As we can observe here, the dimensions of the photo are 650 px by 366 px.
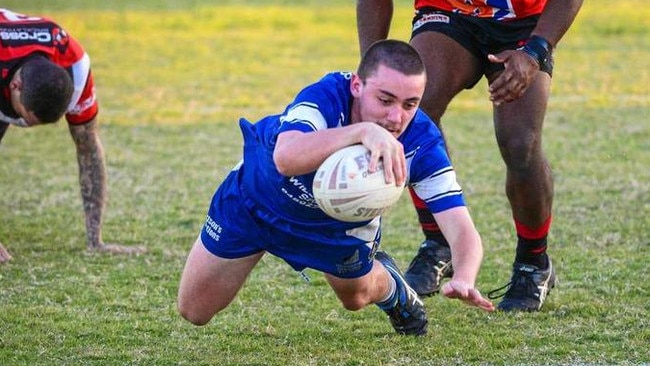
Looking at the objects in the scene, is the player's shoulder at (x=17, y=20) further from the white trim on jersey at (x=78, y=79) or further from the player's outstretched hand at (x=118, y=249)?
the player's outstretched hand at (x=118, y=249)

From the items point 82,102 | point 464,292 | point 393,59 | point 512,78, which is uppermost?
point 393,59

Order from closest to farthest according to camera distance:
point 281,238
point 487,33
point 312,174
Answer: point 312,174, point 281,238, point 487,33

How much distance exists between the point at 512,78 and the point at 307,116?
1.25 meters

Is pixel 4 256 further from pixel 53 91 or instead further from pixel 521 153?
pixel 521 153

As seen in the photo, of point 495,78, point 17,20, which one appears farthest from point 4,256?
point 495,78

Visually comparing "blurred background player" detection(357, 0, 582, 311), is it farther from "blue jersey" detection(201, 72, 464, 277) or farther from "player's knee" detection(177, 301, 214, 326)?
"player's knee" detection(177, 301, 214, 326)

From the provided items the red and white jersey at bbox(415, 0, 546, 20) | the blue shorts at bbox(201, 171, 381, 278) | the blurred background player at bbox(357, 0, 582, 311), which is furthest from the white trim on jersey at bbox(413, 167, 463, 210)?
the red and white jersey at bbox(415, 0, 546, 20)

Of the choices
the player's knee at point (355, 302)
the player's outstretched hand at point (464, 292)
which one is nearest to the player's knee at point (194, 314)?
the player's knee at point (355, 302)

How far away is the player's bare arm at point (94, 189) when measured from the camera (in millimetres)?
7863

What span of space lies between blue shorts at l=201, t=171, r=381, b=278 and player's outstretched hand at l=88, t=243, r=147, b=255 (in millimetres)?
2257

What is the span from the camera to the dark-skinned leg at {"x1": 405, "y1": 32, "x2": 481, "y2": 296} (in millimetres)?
6438

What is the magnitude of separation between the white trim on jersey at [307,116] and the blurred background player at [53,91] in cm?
257

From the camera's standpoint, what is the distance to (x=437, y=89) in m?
6.43

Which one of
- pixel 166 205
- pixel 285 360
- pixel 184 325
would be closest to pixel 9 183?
pixel 166 205
